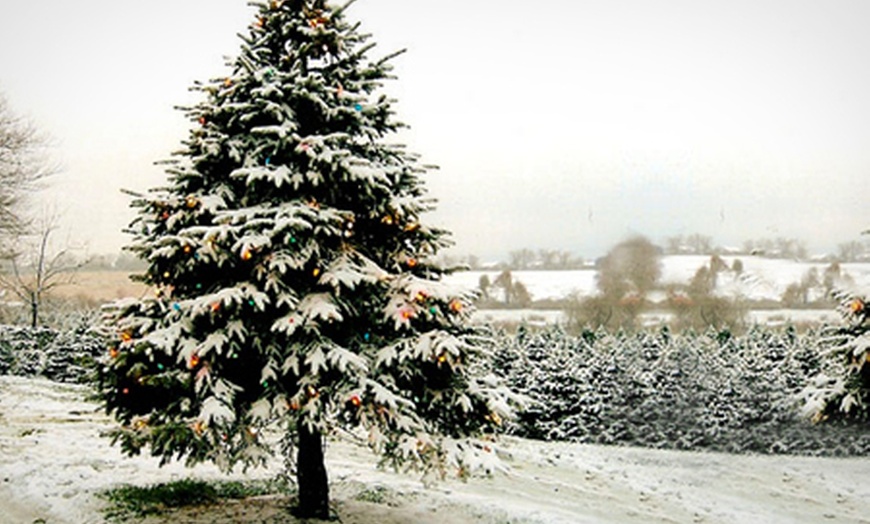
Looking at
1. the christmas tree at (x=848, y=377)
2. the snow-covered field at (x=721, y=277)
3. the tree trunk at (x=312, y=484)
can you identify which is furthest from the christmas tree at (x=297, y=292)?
the snow-covered field at (x=721, y=277)

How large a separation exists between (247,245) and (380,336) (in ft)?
6.69

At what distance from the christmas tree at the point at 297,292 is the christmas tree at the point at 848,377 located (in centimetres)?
391

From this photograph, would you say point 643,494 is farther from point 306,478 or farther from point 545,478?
point 306,478

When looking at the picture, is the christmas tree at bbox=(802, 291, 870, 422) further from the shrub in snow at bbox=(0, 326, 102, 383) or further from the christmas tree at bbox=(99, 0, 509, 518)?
the shrub in snow at bbox=(0, 326, 102, 383)

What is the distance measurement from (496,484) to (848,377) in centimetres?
905

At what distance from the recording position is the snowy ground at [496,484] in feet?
31.7

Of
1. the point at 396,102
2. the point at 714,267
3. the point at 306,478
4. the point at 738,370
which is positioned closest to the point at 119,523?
the point at 306,478

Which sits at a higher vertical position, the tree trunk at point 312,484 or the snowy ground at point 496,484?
the tree trunk at point 312,484

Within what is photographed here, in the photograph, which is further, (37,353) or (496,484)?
(37,353)

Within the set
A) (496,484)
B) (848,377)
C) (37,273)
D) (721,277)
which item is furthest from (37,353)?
(721,277)

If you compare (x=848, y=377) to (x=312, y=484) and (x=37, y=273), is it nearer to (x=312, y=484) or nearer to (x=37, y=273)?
(x=312, y=484)

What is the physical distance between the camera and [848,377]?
26.3ft

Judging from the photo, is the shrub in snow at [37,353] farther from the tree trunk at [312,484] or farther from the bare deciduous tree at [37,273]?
the tree trunk at [312,484]

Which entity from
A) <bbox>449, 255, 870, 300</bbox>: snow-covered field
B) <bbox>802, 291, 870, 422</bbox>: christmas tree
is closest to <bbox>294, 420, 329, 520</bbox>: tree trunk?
<bbox>802, 291, 870, 422</bbox>: christmas tree
